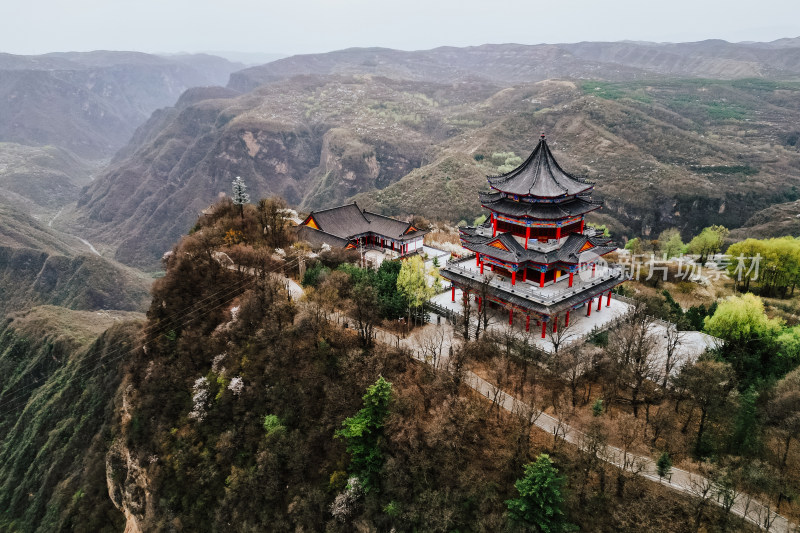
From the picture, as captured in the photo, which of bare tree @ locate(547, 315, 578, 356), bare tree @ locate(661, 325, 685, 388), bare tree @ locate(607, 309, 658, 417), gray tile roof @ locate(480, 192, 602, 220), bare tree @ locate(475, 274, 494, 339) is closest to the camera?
bare tree @ locate(607, 309, 658, 417)

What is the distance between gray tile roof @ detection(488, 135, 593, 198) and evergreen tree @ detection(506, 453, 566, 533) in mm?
23228

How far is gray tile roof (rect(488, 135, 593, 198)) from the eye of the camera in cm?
4288

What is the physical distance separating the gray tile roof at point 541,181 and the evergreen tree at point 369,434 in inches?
840

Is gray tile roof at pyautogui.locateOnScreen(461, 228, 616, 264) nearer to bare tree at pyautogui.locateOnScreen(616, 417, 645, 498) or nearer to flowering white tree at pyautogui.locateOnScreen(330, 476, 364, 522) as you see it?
bare tree at pyautogui.locateOnScreen(616, 417, 645, 498)

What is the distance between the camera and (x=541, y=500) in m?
27.4

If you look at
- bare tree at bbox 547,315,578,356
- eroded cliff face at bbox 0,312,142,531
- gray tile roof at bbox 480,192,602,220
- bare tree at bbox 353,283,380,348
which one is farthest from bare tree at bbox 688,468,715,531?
eroded cliff face at bbox 0,312,142,531

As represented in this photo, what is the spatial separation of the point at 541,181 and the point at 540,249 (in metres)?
6.06

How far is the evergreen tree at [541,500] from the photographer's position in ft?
89.6

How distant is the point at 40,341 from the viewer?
103500 mm

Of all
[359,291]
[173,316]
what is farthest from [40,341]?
[359,291]

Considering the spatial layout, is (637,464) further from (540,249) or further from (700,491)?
(540,249)

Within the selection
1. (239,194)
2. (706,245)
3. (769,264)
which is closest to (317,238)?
(239,194)

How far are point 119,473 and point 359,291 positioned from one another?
33489 millimetres

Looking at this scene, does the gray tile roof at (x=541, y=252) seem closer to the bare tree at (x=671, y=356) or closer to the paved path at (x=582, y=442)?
the paved path at (x=582, y=442)
